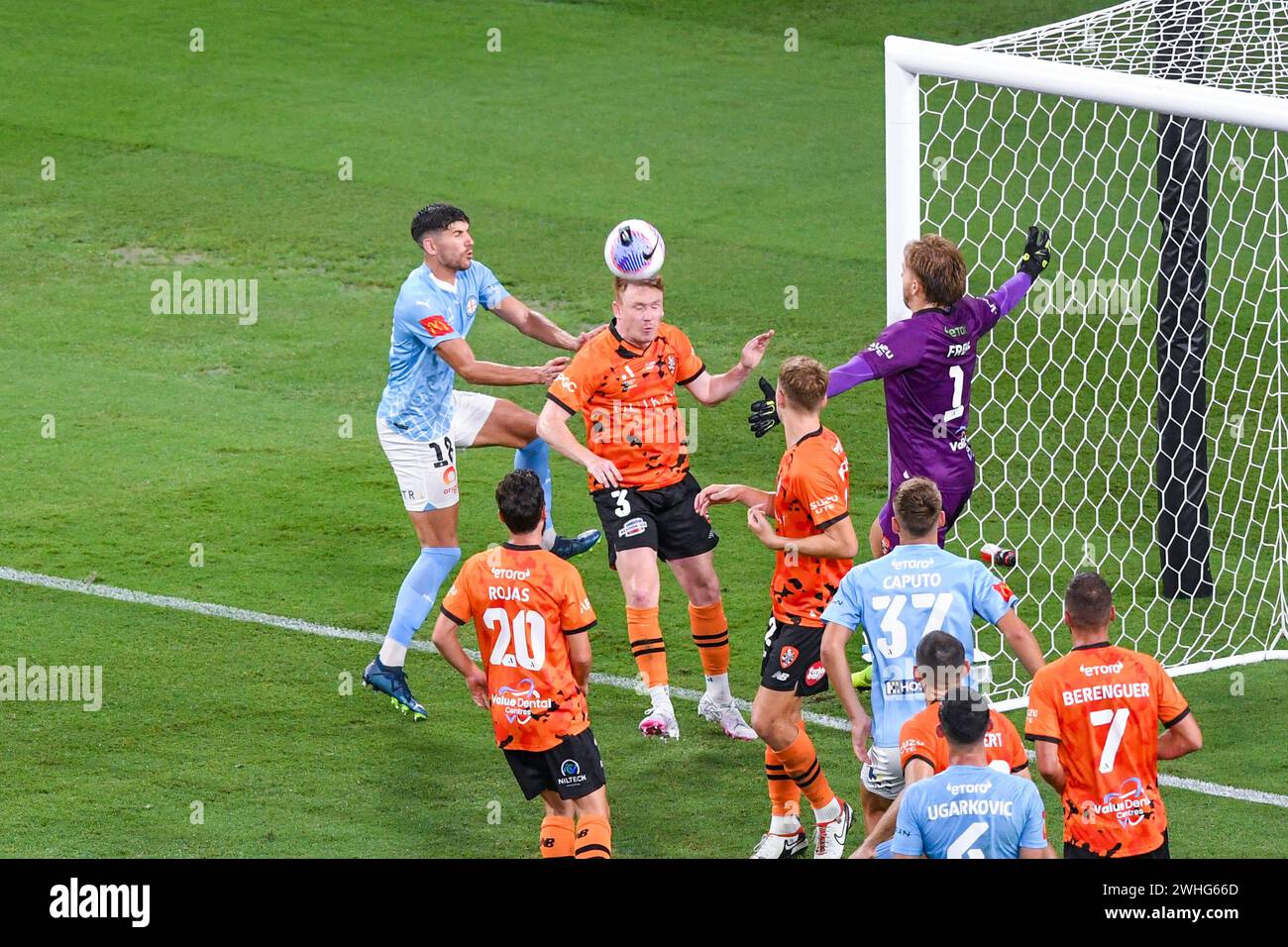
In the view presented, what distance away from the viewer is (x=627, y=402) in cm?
786

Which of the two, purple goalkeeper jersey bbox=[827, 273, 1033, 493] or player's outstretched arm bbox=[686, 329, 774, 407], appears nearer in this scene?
purple goalkeeper jersey bbox=[827, 273, 1033, 493]

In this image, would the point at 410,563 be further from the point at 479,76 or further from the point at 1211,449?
the point at 479,76

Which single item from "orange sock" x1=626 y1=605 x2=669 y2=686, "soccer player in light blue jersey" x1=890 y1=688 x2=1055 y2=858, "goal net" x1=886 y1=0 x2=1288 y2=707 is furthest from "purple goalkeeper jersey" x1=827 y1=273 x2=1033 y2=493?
"soccer player in light blue jersey" x1=890 y1=688 x2=1055 y2=858

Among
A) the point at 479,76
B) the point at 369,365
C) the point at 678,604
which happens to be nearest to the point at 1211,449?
the point at 678,604

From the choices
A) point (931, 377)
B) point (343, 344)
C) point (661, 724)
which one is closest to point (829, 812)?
point (661, 724)

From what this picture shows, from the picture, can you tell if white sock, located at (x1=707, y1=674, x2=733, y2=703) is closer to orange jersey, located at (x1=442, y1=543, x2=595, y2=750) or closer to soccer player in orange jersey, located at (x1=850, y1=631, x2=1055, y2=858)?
orange jersey, located at (x1=442, y1=543, x2=595, y2=750)

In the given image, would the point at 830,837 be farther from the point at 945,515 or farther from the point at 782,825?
the point at 945,515

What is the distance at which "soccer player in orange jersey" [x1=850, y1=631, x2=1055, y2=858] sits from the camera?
5.51 metres

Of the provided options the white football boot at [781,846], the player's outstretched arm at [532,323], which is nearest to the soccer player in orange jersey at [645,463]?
the white football boot at [781,846]

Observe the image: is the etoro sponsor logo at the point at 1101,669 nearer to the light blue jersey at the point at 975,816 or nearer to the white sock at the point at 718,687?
the light blue jersey at the point at 975,816

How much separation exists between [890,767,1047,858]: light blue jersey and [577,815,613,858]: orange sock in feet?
4.91

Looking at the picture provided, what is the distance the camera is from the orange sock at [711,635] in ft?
25.9

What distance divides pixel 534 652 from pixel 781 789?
1.23m

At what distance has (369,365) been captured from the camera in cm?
1302
